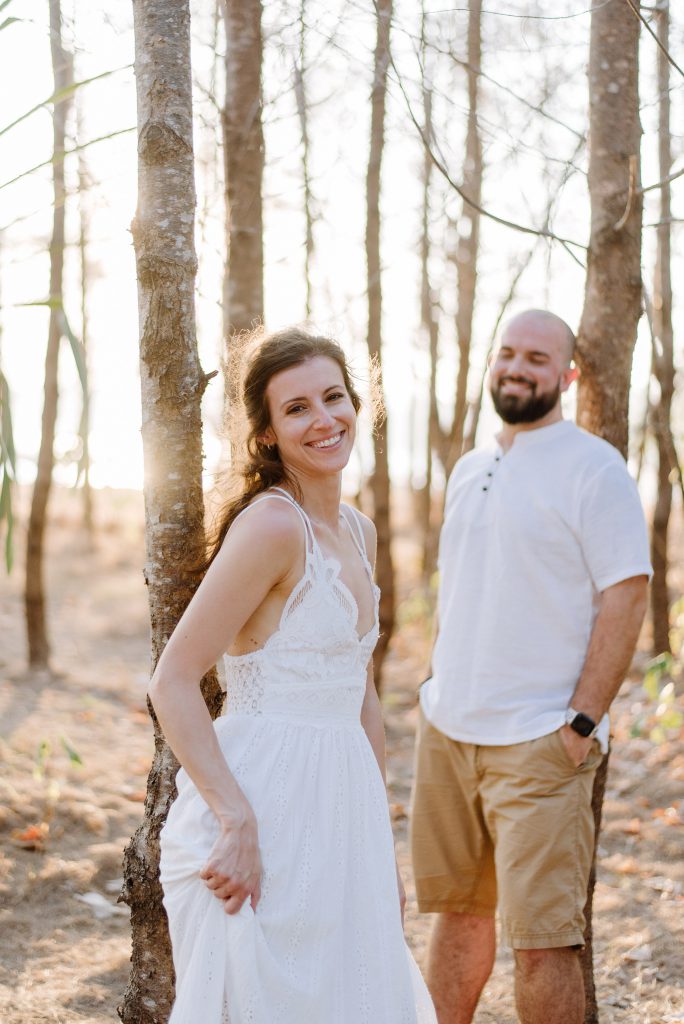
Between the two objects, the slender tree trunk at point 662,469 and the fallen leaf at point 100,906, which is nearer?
the fallen leaf at point 100,906

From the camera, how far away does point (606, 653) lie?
9.10ft

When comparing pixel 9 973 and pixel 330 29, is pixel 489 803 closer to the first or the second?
pixel 9 973

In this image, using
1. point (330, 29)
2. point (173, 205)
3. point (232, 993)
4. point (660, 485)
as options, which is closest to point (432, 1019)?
point (232, 993)

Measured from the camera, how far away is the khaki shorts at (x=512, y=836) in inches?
107

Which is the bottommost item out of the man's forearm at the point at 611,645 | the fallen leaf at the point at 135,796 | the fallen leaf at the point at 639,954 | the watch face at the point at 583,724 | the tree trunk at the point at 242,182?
the fallen leaf at the point at 639,954

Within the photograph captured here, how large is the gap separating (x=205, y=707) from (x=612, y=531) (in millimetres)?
1408

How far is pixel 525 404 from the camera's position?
3055mm

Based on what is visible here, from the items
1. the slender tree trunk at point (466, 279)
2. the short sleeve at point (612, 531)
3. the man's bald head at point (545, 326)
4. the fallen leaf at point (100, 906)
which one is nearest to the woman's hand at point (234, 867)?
the short sleeve at point (612, 531)

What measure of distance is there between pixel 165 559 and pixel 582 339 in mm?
1716

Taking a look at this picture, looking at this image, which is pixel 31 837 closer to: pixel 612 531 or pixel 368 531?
pixel 368 531

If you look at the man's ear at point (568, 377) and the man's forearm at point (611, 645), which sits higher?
the man's ear at point (568, 377)

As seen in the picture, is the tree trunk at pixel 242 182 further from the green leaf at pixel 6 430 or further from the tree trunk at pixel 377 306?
the tree trunk at pixel 377 306

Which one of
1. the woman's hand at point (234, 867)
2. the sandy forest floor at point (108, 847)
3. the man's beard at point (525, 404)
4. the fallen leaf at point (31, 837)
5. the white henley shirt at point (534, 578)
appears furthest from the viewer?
the fallen leaf at point (31, 837)

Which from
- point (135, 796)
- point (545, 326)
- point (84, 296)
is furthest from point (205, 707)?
point (84, 296)
